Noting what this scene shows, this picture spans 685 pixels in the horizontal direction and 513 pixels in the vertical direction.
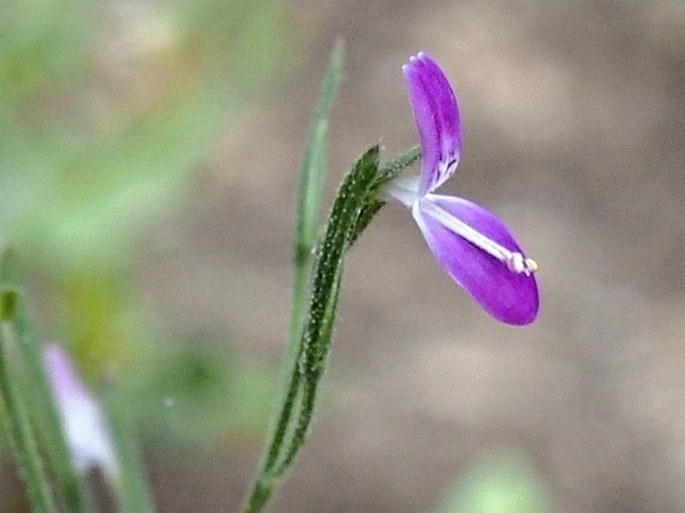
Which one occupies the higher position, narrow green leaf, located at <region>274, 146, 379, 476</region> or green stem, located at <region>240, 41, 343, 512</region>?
green stem, located at <region>240, 41, 343, 512</region>

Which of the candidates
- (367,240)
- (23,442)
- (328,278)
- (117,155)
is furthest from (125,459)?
(367,240)

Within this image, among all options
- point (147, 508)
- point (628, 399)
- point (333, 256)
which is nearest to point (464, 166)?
point (628, 399)

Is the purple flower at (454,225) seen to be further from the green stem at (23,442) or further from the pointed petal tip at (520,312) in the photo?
the green stem at (23,442)

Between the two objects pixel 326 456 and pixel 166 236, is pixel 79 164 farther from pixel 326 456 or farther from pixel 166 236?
pixel 326 456

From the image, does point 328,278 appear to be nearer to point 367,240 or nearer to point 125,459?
Result: point 125,459

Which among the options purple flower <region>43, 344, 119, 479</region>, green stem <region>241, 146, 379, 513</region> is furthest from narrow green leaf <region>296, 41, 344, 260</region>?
purple flower <region>43, 344, 119, 479</region>

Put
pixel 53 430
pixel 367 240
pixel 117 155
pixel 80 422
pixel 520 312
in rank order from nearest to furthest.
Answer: pixel 520 312, pixel 53 430, pixel 80 422, pixel 117 155, pixel 367 240

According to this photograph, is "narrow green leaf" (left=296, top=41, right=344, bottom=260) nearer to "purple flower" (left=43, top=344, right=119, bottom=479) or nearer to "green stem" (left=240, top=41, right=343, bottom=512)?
"green stem" (left=240, top=41, right=343, bottom=512)
